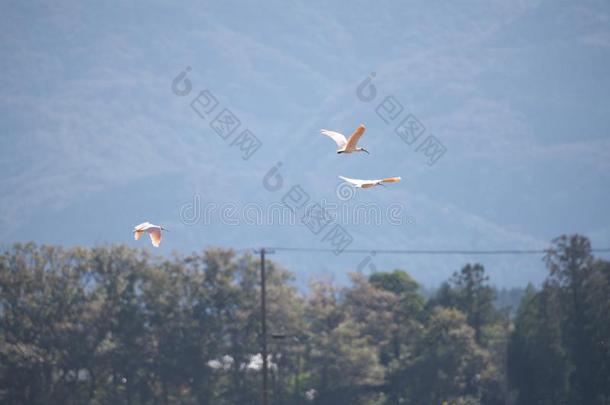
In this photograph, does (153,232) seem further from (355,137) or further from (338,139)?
(355,137)

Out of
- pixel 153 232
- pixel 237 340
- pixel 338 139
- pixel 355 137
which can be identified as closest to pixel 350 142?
pixel 355 137

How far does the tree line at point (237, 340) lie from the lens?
54.0m

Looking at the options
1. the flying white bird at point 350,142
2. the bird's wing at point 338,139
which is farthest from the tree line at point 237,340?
the flying white bird at point 350,142

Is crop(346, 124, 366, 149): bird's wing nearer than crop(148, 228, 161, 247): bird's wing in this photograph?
Yes

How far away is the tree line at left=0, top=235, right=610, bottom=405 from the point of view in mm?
54000

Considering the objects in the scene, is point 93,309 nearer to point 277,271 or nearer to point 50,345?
point 50,345

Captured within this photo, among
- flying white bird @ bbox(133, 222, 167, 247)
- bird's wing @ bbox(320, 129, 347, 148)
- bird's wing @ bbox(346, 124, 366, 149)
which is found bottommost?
flying white bird @ bbox(133, 222, 167, 247)

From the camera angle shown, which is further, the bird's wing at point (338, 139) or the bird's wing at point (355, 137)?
the bird's wing at point (338, 139)

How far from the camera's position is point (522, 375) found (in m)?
55.9

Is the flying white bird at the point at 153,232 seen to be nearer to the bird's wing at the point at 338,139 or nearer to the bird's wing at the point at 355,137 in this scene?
the bird's wing at the point at 338,139

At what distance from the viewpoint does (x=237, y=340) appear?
59.2 meters

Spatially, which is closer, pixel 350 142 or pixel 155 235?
pixel 350 142

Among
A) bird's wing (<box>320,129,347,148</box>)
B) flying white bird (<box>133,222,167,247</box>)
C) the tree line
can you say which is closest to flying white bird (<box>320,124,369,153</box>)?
bird's wing (<box>320,129,347,148</box>)

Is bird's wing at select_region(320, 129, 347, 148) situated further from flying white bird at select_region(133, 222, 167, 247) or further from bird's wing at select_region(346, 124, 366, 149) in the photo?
flying white bird at select_region(133, 222, 167, 247)
